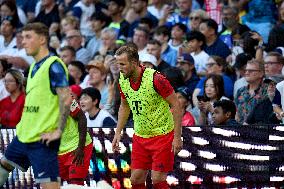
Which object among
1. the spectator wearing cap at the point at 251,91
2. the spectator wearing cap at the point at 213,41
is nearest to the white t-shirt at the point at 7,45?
the spectator wearing cap at the point at 213,41

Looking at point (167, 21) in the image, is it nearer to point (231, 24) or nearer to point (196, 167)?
point (231, 24)

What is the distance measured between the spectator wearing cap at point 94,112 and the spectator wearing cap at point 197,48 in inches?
110

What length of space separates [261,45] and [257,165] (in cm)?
360

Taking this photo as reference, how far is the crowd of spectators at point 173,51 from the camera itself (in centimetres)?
1412

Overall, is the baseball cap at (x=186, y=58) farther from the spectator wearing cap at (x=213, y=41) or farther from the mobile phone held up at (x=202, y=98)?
the mobile phone held up at (x=202, y=98)

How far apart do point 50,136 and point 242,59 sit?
6.08 meters

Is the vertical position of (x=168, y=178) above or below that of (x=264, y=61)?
below

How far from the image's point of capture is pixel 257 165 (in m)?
12.6

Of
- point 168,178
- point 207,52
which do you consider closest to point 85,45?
point 207,52

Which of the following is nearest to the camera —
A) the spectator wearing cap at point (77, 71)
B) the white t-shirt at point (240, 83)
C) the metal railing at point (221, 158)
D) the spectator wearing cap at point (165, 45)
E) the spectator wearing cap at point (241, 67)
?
the metal railing at point (221, 158)

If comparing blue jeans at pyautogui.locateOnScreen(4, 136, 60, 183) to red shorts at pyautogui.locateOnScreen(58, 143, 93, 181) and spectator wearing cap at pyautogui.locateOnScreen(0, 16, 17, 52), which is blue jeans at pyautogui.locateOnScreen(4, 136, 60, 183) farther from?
spectator wearing cap at pyautogui.locateOnScreen(0, 16, 17, 52)

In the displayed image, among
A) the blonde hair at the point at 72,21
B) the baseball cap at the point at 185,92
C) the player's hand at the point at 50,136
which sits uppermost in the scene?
the blonde hair at the point at 72,21

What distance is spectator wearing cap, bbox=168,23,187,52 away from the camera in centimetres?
1734

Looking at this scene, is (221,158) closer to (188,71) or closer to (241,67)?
(241,67)
